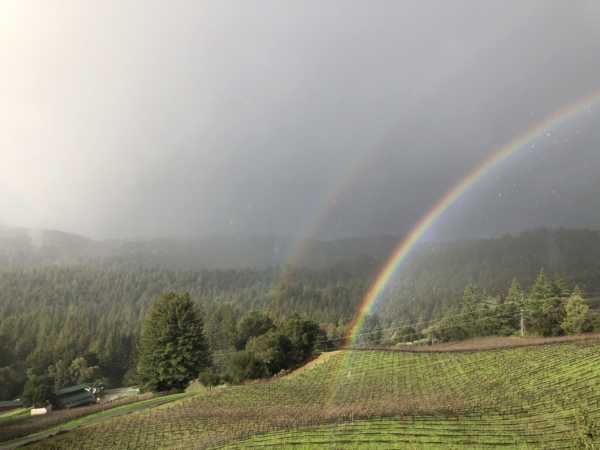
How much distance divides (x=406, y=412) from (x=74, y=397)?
69756 mm

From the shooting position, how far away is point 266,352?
5412cm

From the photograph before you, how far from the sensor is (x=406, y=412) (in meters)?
25.8

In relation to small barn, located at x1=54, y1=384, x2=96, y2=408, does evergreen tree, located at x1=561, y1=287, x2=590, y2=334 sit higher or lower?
higher

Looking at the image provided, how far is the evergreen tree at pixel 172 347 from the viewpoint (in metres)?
54.6

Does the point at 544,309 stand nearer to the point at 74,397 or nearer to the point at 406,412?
the point at 406,412

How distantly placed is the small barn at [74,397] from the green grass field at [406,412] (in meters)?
43.0

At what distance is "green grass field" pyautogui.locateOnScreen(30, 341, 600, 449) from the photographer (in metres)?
21.1

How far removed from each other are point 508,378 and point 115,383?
98.8 metres

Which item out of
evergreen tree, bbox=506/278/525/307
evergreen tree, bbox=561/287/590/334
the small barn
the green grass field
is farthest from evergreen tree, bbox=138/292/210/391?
evergreen tree, bbox=506/278/525/307

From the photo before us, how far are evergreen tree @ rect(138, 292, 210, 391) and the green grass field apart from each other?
15.0m

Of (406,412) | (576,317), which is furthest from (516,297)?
(406,412)

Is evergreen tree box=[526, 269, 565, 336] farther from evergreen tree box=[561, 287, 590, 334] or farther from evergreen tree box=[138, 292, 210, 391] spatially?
evergreen tree box=[138, 292, 210, 391]

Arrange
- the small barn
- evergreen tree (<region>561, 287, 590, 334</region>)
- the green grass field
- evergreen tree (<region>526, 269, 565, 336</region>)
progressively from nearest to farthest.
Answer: the green grass field < evergreen tree (<region>561, 287, 590, 334</region>) < evergreen tree (<region>526, 269, 565, 336</region>) < the small barn

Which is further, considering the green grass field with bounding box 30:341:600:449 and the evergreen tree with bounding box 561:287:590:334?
the evergreen tree with bounding box 561:287:590:334
